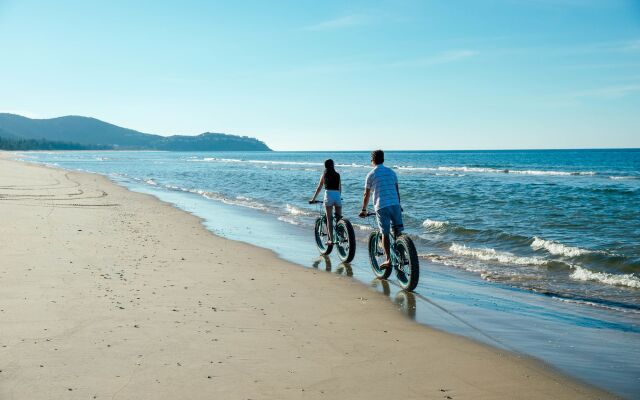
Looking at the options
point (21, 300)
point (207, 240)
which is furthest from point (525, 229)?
point (21, 300)

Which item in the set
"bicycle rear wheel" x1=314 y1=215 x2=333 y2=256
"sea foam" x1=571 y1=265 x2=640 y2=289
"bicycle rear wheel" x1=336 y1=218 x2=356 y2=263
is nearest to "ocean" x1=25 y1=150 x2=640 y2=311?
"sea foam" x1=571 y1=265 x2=640 y2=289

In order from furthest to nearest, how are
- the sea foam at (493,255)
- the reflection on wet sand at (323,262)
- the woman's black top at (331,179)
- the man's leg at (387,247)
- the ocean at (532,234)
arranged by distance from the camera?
the sea foam at (493,255) < the woman's black top at (331,179) < the reflection on wet sand at (323,262) < the ocean at (532,234) < the man's leg at (387,247)

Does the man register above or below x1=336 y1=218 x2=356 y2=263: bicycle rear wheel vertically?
above

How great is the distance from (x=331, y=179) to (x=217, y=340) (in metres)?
5.68

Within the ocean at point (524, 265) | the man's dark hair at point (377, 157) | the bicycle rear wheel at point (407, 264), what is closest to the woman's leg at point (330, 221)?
the ocean at point (524, 265)

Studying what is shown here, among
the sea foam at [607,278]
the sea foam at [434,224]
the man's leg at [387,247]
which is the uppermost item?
the man's leg at [387,247]

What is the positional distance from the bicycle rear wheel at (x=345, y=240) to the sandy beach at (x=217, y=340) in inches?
52.8

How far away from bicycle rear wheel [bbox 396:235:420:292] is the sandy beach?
0.58m

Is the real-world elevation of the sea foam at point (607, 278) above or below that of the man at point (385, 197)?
below

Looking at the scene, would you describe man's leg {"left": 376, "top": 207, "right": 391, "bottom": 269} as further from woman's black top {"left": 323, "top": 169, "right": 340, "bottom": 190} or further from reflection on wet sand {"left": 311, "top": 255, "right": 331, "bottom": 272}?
woman's black top {"left": 323, "top": 169, "right": 340, "bottom": 190}

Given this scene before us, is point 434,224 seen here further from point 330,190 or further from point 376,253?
point 376,253

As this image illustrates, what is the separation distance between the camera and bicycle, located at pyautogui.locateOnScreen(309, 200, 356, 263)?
991 cm

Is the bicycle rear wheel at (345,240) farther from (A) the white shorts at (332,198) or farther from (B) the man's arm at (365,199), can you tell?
(B) the man's arm at (365,199)

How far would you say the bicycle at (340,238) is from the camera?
9914mm
